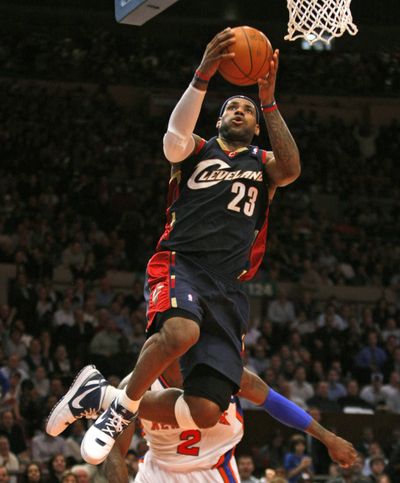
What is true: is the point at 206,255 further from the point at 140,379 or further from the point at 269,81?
the point at 269,81

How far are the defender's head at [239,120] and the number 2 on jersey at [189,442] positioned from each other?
79.4 inches

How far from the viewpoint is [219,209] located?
6.54 m

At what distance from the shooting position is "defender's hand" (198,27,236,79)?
6336 millimetres

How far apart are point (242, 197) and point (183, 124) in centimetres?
63

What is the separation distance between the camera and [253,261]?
6.84 metres

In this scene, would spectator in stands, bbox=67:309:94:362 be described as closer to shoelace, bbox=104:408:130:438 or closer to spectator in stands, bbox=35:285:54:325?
spectator in stands, bbox=35:285:54:325

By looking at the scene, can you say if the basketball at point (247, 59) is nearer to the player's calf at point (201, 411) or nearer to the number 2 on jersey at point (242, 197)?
the number 2 on jersey at point (242, 197)

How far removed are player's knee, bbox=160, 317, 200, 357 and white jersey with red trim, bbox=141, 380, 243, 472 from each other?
0.87m

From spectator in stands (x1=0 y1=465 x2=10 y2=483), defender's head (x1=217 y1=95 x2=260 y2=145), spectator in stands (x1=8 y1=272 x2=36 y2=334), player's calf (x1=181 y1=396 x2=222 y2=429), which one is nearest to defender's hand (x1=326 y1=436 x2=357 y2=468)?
player's calf (x1=181 y1=396 x2=222 y2=429)

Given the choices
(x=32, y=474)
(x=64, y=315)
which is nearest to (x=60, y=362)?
(x=64, y=315)

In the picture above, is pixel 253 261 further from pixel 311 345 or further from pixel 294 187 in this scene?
pixel 294 187

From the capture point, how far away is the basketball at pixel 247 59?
642 centimetres

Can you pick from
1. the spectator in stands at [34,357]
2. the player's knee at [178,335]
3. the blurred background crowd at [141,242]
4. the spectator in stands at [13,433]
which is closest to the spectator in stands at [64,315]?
the blurred background crowd at [141,242]

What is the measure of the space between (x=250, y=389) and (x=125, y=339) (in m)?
8.80
